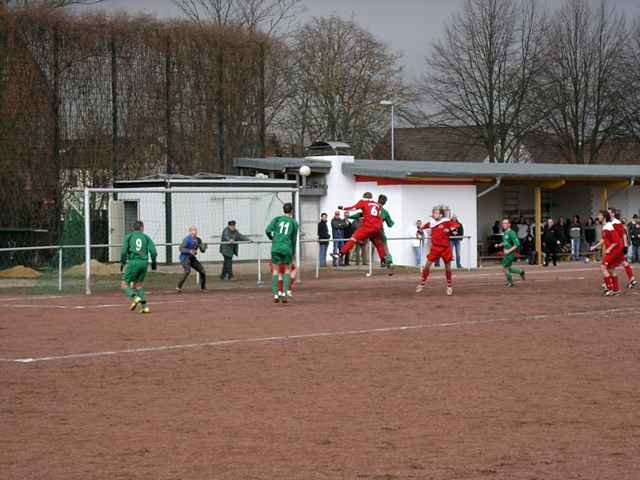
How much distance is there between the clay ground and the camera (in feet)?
28.3

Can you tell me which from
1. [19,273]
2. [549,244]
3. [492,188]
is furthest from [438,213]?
[492,188]

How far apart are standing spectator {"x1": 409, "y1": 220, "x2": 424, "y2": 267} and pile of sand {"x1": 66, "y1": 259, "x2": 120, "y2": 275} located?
8.58 metres

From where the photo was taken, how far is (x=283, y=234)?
21469 millimetres

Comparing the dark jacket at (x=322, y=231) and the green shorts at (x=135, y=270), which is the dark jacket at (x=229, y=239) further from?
the green shorts at (x=135, y=270)

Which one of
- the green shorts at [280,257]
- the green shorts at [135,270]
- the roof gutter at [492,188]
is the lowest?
the green shorts at [135,270]

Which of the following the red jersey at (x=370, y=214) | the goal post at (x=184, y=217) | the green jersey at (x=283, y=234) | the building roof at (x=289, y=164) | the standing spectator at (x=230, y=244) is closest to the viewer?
the green jersey at (x=283, y=234)

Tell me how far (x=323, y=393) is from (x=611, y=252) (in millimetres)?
13061

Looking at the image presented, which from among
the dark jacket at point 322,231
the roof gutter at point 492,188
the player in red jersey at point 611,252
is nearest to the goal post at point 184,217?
the dark jacket at point 322,231

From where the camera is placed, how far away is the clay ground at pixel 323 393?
8617 mm

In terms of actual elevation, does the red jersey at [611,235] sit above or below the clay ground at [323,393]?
above

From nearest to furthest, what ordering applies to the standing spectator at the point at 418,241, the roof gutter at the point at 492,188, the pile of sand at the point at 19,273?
the pile of sand at the point at 19,273, the standing spectator at the point at 418,241, the roof gutter at the point at 492,188

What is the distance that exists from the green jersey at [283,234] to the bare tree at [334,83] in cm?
3706

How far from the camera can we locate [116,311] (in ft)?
69.2

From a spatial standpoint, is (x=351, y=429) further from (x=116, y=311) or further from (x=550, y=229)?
(x=550, y=229)
